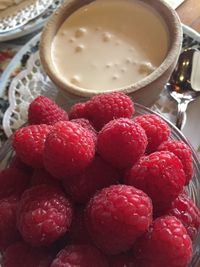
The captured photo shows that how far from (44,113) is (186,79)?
1.27ft

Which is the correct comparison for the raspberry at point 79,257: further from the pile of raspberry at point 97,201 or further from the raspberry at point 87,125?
the raspberry at point 87,125

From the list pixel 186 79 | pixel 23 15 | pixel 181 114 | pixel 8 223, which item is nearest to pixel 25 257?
pixel 8 223

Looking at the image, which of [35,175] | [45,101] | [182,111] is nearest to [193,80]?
[182,111]

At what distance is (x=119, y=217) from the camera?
57 cm

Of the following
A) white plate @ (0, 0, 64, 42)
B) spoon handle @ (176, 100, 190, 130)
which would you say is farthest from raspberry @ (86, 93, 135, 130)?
white plate @ (0, 0, 64, 42)

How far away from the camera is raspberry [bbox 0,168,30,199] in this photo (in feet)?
2.27

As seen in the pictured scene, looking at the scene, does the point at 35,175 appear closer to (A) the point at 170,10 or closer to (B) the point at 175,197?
(B) the point at 175,197

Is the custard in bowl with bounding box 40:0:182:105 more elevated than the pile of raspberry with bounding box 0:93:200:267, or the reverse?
the pile of raspberry with bounding box 0:93:200:267

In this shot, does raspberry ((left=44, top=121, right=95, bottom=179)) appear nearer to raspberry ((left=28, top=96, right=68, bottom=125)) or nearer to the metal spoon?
raspberry ((left=28, top=96, right=68, bottom=125))

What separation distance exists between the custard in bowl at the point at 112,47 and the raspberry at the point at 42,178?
0.29m

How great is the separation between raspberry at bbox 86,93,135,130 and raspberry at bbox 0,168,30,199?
0.13 m

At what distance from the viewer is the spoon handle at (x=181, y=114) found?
0.94 metres

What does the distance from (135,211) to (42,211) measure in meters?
0.11

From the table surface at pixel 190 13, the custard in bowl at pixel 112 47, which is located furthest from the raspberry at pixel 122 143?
the table surface at pixel 190 13
